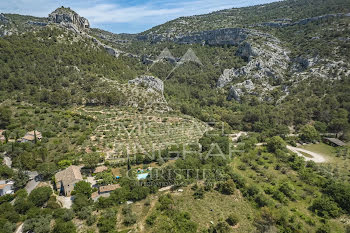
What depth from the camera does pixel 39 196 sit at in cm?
2581

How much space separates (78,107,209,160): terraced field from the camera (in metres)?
42.6

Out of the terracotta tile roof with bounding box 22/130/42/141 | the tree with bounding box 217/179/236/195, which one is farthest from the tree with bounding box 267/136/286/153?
the terracotta tile roof with bounding box 22/130/42/141

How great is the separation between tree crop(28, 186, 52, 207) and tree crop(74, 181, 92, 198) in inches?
136

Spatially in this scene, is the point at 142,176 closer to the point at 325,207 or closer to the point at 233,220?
the point at 233,220

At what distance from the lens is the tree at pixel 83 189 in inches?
1095

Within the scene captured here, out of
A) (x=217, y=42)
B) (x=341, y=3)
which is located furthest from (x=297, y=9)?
(x=217, y=42)

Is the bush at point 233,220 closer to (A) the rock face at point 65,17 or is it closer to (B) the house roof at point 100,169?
(B) the house roof at point 100,169

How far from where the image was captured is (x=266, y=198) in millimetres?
27797

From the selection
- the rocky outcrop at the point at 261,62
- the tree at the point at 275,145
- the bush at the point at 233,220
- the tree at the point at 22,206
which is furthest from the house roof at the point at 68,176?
the rocky outcrop at the point at 261,62

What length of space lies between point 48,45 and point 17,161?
2651 inches

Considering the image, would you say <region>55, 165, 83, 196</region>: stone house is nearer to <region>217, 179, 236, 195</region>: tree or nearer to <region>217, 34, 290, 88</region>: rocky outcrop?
<region>217, 179, 236, 195</region>: tree

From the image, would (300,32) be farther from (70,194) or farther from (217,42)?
(70,194)

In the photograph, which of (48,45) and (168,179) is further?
(48,45)

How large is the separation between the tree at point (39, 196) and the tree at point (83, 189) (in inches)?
136
